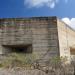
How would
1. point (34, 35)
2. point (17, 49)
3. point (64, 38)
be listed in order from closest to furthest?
point (34, 35)
point (17, 49)
point (64, 38)

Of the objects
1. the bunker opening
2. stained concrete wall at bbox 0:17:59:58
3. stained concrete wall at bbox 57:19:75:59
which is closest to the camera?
stained concrete wall at bbox 0:17:59:58

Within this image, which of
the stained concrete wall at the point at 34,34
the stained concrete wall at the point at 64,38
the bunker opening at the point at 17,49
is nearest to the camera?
the stained concrete wall at the point at 34,34

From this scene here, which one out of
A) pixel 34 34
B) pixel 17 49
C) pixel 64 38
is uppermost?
pixel 34 34

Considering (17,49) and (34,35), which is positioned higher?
(34,35)

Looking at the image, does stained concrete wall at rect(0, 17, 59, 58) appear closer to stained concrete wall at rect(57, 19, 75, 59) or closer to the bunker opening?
the bunker opening

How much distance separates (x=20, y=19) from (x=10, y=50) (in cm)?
232

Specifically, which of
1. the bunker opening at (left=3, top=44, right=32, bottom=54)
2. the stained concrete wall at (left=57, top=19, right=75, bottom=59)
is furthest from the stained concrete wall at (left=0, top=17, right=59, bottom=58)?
the stained concrete wall at (left=57, top=19, right=75, bottom=59)

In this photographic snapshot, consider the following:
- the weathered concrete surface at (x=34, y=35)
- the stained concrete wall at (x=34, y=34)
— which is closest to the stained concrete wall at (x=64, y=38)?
the weathered concrete surface at (x=34, y=35)

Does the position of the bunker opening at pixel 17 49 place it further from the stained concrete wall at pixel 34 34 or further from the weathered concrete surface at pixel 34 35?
the stained concrete wall at pixel 34 34

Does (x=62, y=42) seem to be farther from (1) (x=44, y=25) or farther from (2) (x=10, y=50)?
(2) (x=10, y=50)

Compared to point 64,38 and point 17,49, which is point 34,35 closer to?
point 17,49

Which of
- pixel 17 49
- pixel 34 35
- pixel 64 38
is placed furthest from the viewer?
pixel 64 38

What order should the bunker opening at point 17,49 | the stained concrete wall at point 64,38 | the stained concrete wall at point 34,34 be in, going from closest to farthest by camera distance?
the stained concrete wall at point 34,34
the bunker opening at point 17,49
the stained concrete wall at point 64,38

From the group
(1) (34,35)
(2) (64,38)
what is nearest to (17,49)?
(1) (34,35)
